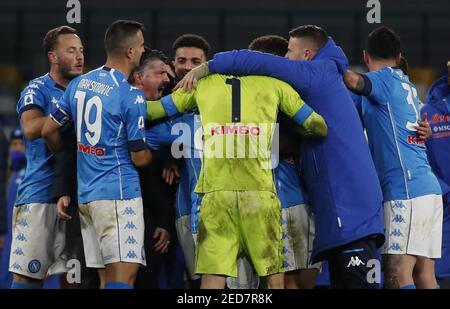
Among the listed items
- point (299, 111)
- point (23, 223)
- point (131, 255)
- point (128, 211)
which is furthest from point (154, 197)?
point (299, 111)

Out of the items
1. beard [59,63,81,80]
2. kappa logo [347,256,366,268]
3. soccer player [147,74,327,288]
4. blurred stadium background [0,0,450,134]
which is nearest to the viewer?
soccer player [147,74,327,288]

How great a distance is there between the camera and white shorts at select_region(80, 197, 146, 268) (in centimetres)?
635

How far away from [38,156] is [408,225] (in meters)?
2.73

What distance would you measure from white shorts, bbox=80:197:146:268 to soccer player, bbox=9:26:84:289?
630mm

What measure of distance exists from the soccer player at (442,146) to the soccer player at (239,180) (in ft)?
7.11

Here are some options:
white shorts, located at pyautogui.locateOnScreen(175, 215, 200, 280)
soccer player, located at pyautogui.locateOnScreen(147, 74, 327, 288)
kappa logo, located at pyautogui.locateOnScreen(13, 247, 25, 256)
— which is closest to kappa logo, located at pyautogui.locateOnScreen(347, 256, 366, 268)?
soccer player, located at pyautogui.locateOnScreen(147, 74, 327, 288)

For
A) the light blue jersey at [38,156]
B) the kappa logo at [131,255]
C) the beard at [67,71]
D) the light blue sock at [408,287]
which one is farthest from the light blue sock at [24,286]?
the light blue sock at [408,287]

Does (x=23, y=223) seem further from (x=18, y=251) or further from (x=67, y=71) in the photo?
(x=67, y=71)

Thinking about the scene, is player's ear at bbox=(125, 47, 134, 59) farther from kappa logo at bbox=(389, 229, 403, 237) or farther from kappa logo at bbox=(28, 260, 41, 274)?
kappa logo at bbox=(389, 229, 403, 237)

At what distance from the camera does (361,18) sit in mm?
15625

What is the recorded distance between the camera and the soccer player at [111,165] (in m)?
6.36

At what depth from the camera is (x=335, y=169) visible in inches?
246

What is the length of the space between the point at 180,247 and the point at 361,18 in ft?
30.0
